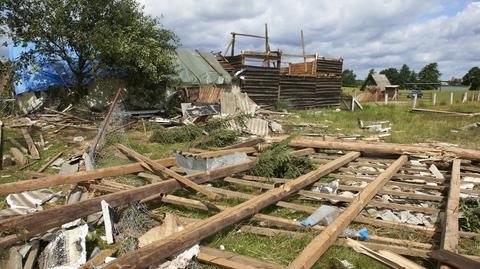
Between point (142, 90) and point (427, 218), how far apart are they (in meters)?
12.9

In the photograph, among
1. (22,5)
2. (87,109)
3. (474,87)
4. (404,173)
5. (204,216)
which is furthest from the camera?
(474,87)

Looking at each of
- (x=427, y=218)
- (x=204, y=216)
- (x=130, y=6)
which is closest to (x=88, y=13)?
(x=130, y=6)

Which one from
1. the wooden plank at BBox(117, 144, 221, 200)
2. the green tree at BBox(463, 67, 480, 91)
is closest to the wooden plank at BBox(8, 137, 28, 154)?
the wooden plank at BBox(117, 144, 221, 200)

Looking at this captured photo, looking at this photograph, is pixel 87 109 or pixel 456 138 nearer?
pixel 456 138

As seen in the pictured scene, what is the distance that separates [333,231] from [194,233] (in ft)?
4.25

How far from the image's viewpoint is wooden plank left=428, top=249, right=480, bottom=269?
273cm

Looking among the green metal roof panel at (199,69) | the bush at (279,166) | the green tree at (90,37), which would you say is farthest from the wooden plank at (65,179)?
the green metal roof panel at (199,69)

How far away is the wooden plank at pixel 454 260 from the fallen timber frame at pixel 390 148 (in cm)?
448

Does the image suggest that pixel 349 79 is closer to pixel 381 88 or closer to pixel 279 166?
pixel 381 88

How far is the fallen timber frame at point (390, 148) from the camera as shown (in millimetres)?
6977

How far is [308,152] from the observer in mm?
7582

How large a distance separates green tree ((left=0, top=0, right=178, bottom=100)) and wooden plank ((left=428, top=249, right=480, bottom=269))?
11.6m

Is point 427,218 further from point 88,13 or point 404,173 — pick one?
point 88,13

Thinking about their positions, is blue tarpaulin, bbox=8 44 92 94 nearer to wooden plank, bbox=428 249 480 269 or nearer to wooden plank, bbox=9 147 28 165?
wooden plank, bbox=9 147 28 165
